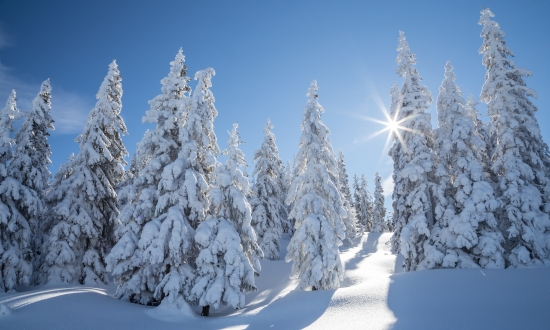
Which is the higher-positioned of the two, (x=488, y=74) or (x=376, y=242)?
(x=488, y=74)

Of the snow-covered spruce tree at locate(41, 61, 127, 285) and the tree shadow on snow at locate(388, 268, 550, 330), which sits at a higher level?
the snow-covered spruce tree at locate(41, 61, 127, 285)

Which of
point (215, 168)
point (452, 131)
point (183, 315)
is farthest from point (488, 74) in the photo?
point (183, 315)

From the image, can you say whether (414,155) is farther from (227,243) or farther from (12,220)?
(12,220)

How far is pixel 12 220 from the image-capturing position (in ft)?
53.5

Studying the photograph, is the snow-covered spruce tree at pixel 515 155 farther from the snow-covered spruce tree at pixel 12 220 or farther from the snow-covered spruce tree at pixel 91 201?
the snow-covered spruce tree at pixel 12 220

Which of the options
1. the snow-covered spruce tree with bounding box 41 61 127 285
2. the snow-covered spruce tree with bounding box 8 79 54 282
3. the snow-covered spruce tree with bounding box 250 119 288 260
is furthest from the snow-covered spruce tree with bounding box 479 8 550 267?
the snow-covered spruce tree with bounding box 8 79 54 282

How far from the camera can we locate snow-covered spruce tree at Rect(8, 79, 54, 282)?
703 inches

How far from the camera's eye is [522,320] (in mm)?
8914

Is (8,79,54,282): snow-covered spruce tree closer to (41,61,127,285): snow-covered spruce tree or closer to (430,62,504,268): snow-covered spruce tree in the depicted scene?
(41,61,127,285): snow-covered spruce tree

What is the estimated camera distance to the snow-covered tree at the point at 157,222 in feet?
43.9

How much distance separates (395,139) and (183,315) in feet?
66.1

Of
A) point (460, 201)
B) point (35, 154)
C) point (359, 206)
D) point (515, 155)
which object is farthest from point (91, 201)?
point (359, 206)

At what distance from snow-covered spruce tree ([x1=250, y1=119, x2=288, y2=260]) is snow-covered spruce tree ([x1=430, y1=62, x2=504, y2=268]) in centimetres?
1744

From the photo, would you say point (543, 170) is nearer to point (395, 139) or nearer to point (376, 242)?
point (395, 139)
